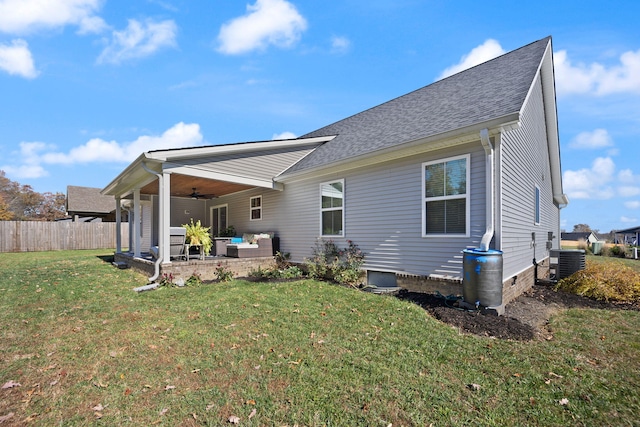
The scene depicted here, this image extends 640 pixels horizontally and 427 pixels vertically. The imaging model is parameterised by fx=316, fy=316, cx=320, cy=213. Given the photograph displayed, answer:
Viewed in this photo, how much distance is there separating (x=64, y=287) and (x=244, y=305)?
16.4 ft

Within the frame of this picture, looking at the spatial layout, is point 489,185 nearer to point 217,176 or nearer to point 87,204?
point 217,176

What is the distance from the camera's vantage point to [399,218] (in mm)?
7211

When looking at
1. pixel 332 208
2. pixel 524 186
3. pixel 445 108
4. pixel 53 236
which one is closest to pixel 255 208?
pixel 332 208

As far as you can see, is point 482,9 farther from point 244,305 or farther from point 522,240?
point 244,305

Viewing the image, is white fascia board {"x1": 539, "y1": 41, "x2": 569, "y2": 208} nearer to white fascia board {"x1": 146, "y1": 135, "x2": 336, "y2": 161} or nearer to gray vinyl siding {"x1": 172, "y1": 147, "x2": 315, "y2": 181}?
white fascia board {"x1": 146, "y1": 135, "x2": 336, "y2": 161}

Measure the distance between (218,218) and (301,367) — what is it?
1222 centimetres

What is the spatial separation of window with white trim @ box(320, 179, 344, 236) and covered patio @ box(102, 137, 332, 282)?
207 centimetres

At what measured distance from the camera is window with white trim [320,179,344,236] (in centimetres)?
880

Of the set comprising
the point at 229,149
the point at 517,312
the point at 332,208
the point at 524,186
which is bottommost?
→ the point at 517,312

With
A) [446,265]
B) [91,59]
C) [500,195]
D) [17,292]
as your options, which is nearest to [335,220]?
[446,265]

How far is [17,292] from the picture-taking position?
23.1 feet

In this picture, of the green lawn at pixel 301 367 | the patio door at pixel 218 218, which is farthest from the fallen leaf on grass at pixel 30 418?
the patio door at pixel 218 218

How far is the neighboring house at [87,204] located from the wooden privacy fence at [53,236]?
6.20 m

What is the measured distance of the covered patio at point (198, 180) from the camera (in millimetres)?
8086
